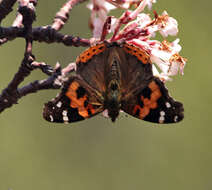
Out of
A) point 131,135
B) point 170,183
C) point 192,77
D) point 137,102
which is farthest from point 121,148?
point 137,102

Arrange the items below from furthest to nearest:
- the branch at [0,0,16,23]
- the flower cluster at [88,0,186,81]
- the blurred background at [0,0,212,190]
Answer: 1. the blurred background at [0,0,212,190]
2. the flower cluster at [88,0,186,81]
3. the branch at [0,0,16,23]

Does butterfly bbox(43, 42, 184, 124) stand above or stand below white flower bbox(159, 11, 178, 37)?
below

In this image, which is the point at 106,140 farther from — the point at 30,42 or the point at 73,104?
the point at 30,42

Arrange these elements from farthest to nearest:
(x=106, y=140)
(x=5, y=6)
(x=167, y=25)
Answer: (x=106, y=140) → (x=167, y=25) → (x=5, y=6)

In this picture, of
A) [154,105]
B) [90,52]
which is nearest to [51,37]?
[90,52]

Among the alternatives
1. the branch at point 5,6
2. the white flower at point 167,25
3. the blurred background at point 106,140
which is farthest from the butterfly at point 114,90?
the blurred background at point 106,140

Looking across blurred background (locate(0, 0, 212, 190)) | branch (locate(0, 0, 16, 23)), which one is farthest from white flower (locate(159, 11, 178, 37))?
blurred background (locate(0, 0, 212, 190))

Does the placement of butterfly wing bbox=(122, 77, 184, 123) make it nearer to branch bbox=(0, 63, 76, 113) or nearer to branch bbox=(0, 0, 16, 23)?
branch bbox=(0, 63, 76, 113)

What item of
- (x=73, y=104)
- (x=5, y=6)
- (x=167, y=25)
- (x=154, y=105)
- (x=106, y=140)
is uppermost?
(x=106, y=140)
